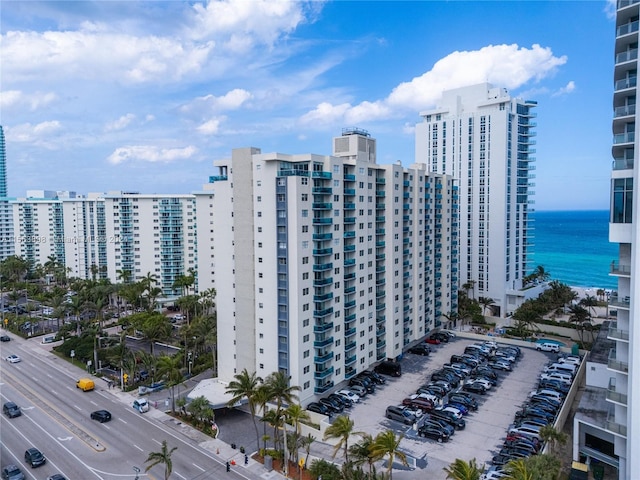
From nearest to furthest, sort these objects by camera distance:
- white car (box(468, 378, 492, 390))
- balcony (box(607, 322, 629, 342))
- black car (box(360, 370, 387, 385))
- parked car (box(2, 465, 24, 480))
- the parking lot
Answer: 1. balcony (box(607, 322, 629, 342))
2. parked car (box(2, 465, 24, 480))
3. the parking lot
4. white car (box(468, 378, 492, 390))
5. black car (box(360, 370, 387, 385))

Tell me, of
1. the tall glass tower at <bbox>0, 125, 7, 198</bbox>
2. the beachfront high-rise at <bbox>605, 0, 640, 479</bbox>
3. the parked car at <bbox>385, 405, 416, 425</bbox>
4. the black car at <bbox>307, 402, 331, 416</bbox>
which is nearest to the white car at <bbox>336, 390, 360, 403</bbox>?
the black car at <bbox>307, 402, 331, 416</bbox>

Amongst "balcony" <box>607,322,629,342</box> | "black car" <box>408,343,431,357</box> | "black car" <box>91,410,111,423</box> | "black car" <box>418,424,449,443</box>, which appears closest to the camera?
"balcony" <box>607,322,629,342</box>

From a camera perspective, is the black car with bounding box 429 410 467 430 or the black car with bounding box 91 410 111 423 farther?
the black car with bounding box 91 410 111 423

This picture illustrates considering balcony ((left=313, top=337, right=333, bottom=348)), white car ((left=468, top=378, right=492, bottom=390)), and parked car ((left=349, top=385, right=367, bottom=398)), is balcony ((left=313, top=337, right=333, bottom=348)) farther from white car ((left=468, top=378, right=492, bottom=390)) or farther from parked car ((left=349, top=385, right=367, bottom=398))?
white car ((left=468, top=378, right=492, bottom=390))

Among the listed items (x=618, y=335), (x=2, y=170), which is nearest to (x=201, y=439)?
(x=618, y=335)

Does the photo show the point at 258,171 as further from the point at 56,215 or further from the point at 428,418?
the point at 56,215

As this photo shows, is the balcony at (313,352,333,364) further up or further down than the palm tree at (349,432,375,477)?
further up

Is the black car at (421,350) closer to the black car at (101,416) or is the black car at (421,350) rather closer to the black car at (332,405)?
the black car at (332,405)
